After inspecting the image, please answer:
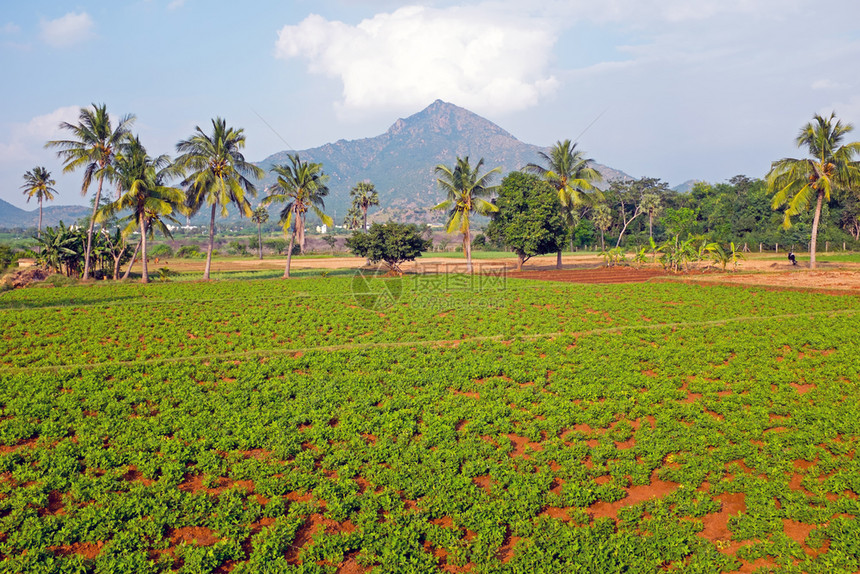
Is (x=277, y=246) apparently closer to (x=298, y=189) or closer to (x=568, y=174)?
(x=298, y=189)

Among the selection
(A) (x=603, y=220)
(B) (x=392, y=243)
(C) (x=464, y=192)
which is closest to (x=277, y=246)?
(A) (x=603, y=220)

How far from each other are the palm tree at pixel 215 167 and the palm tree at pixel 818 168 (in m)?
36.2

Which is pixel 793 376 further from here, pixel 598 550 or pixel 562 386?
pixel 598 550

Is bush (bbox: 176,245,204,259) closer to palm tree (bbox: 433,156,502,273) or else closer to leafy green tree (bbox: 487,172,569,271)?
palm tree (bbox: 433,156,502,273)

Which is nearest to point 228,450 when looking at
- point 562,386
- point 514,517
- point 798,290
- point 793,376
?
point 514,517

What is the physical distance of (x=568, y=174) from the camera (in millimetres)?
42875

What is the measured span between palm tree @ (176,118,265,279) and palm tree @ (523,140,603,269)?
2167cm

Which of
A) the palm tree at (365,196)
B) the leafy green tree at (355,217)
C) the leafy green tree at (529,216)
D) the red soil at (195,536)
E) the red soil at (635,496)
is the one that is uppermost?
the palm tree at (365,196)

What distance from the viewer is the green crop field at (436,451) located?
20.7 ft

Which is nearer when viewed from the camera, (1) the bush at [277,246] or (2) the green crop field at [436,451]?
(2) the green crop field at [436,451]

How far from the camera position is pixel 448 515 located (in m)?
7.09

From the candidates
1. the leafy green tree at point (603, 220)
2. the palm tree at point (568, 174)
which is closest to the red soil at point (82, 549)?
the palm tree at point (568, 174)

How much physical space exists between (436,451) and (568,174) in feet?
125

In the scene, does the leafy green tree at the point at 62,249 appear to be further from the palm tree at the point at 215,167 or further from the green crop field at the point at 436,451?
the green crop field at the point at 436,451
